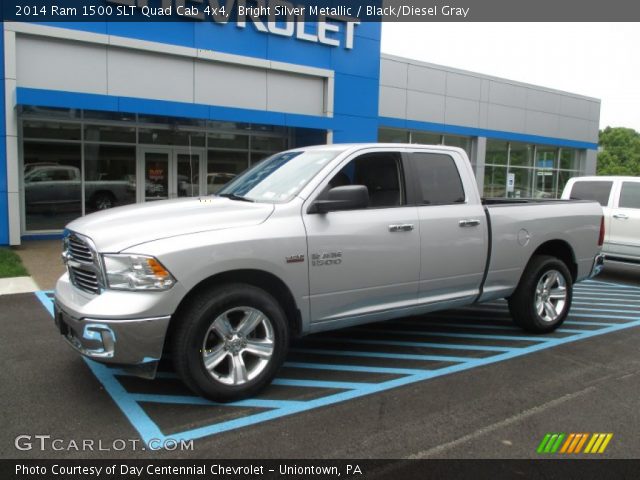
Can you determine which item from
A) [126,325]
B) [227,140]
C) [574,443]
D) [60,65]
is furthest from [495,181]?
[126,325]

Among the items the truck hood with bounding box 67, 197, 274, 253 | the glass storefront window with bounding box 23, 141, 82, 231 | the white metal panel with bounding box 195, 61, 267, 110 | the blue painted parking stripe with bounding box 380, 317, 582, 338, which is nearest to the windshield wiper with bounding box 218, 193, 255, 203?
the truck hood with bounding box 67, 197, 274, 253

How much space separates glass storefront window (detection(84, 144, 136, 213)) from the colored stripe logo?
12.8m

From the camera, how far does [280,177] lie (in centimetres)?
482

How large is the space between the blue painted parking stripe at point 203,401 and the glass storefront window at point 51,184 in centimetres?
1064

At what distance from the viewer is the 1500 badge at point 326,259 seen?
Result: 14.1 feet

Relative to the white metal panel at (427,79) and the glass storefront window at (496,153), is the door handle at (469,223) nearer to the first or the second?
the white metal panel at (427,79)

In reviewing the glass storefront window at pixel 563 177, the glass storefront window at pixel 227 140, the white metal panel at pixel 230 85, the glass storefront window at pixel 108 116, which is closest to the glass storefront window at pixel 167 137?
the glass storefront window at pixel 227 140

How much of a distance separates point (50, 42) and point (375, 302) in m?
10.5

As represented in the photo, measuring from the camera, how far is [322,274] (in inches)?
171

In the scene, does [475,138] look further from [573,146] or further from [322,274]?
[322,274]

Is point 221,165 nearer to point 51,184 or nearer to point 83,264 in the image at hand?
point 51,184

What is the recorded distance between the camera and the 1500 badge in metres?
4.29

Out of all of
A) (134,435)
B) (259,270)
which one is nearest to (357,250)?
(259,270)

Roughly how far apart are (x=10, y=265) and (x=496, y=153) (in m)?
20.6
